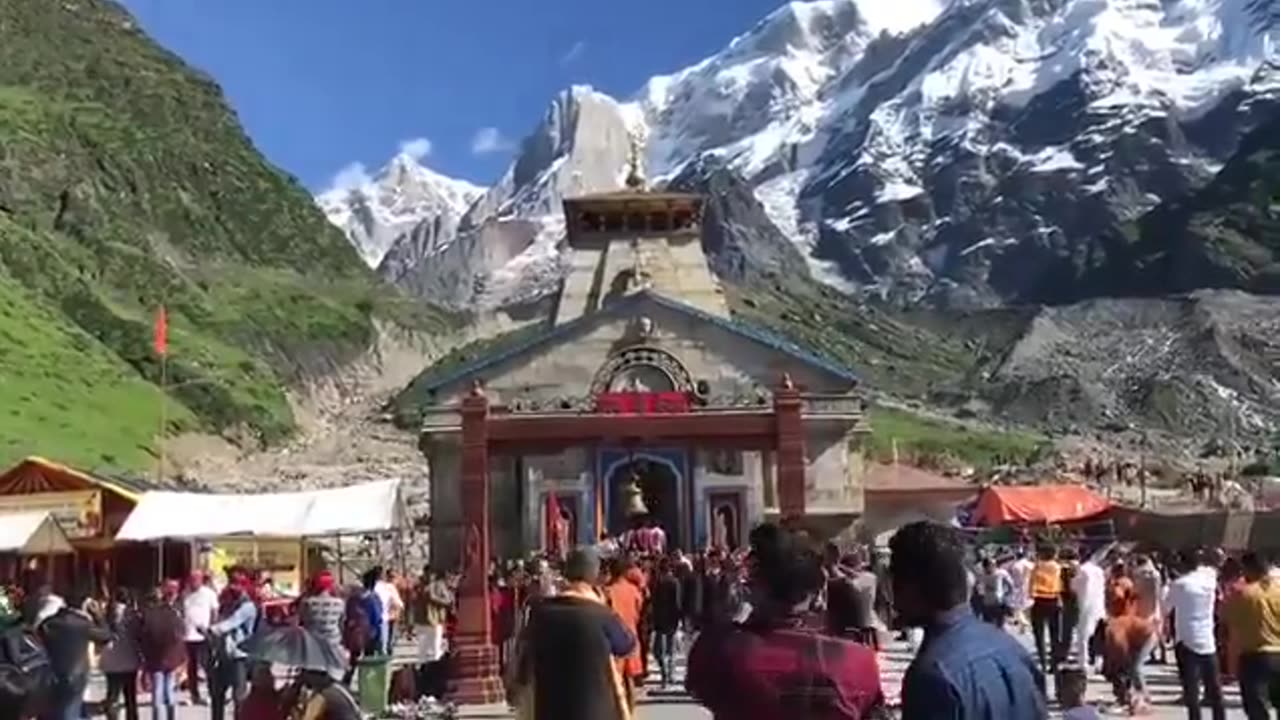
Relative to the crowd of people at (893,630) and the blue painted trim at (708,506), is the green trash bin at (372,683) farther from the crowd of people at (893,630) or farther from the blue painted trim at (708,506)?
the blue painted trim at (708,506)

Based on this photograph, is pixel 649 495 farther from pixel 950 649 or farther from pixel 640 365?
pixel 950 649

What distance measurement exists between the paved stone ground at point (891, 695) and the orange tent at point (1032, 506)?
12.0 metres

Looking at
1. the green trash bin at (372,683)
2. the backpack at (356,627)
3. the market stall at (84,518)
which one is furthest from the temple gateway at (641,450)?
the green trash bin at (372,683)

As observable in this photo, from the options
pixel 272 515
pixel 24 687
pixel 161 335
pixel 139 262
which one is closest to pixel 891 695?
pixel 24 687

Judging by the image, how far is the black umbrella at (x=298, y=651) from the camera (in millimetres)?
8188

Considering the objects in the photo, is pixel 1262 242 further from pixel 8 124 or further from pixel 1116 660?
pixel 1116 660

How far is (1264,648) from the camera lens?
512 inches

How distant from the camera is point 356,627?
21375mm

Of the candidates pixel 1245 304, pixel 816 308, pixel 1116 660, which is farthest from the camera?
pixel 816 308

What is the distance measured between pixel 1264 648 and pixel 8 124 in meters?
106

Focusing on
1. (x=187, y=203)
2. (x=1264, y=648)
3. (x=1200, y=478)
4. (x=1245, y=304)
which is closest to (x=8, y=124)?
(x=187, y=203)

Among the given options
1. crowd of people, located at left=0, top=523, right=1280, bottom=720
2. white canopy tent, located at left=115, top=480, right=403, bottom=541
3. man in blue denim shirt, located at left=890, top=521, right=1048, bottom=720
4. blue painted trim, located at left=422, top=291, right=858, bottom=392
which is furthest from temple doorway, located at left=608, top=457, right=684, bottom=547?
man in blue denim shirt, located at left=890, top=521, right=1048, bottom=720

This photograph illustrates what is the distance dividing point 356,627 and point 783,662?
1534 cm

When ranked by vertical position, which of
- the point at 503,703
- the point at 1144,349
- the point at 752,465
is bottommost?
the point at 503,703
